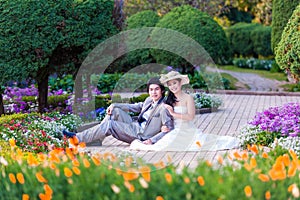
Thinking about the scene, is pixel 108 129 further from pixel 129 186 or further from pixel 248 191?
pixel 248 191

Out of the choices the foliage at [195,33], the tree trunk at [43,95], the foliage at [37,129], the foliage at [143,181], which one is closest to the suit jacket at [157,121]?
the foliage at [37,129]

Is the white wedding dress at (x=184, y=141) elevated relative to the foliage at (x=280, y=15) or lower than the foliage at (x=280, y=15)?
lower

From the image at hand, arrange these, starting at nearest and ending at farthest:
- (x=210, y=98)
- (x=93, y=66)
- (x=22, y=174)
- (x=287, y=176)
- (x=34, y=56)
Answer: (x=287, y=176) < (x=22, y=174) < (x=34, y=56) < (x=93, y=66) < (x=210, y=98)

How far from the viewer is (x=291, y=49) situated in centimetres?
873

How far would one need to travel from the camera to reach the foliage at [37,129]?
7.83 m

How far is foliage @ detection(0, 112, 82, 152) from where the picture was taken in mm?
7833

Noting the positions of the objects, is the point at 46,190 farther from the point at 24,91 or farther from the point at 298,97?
the point at 298,97

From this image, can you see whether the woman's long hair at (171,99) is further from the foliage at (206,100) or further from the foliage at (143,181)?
the foliage at (206,100)

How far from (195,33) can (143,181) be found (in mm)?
13623

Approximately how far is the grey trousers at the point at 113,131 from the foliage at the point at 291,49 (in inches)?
91.4

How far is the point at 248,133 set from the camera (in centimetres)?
877

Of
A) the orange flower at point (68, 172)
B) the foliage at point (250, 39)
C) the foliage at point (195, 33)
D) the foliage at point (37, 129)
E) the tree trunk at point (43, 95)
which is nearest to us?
the orange flower at point (68, 172)

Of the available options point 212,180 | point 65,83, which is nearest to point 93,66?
point 65,83

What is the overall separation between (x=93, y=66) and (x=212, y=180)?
6.88 m
